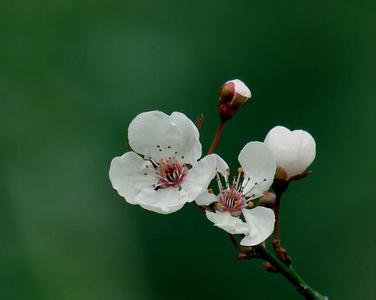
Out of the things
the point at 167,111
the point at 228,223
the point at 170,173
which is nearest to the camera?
the point at 228,223

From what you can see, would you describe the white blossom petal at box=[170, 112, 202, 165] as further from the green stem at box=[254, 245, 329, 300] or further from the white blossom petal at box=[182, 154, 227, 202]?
the green stem at box=[254, 245, 329, 300]

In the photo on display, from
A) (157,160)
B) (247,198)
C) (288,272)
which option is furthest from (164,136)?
(288,272)

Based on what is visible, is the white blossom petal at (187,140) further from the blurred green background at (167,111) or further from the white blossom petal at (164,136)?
the blurred green background at (167,111)

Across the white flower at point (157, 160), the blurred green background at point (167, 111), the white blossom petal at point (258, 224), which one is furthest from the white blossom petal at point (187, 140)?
the blurred green background at point (167, 111)

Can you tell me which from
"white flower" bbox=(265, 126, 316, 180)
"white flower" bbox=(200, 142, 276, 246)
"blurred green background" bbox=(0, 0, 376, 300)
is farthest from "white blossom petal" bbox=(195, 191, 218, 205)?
"blurred green background" bbox=(0, 0, 376, 300)

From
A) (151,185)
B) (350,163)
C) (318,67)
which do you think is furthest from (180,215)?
(151,185)

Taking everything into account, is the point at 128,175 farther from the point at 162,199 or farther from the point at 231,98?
the point at 231,98

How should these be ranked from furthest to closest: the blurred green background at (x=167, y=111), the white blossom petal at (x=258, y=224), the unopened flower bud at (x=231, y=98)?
the blurred green background at (x=167, y=111)
the unopened flower bud at (x=231, y=98)
the white blossom petal at (x=258, y=224)

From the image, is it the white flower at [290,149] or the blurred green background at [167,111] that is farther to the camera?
the blurred green background at [167,111]
